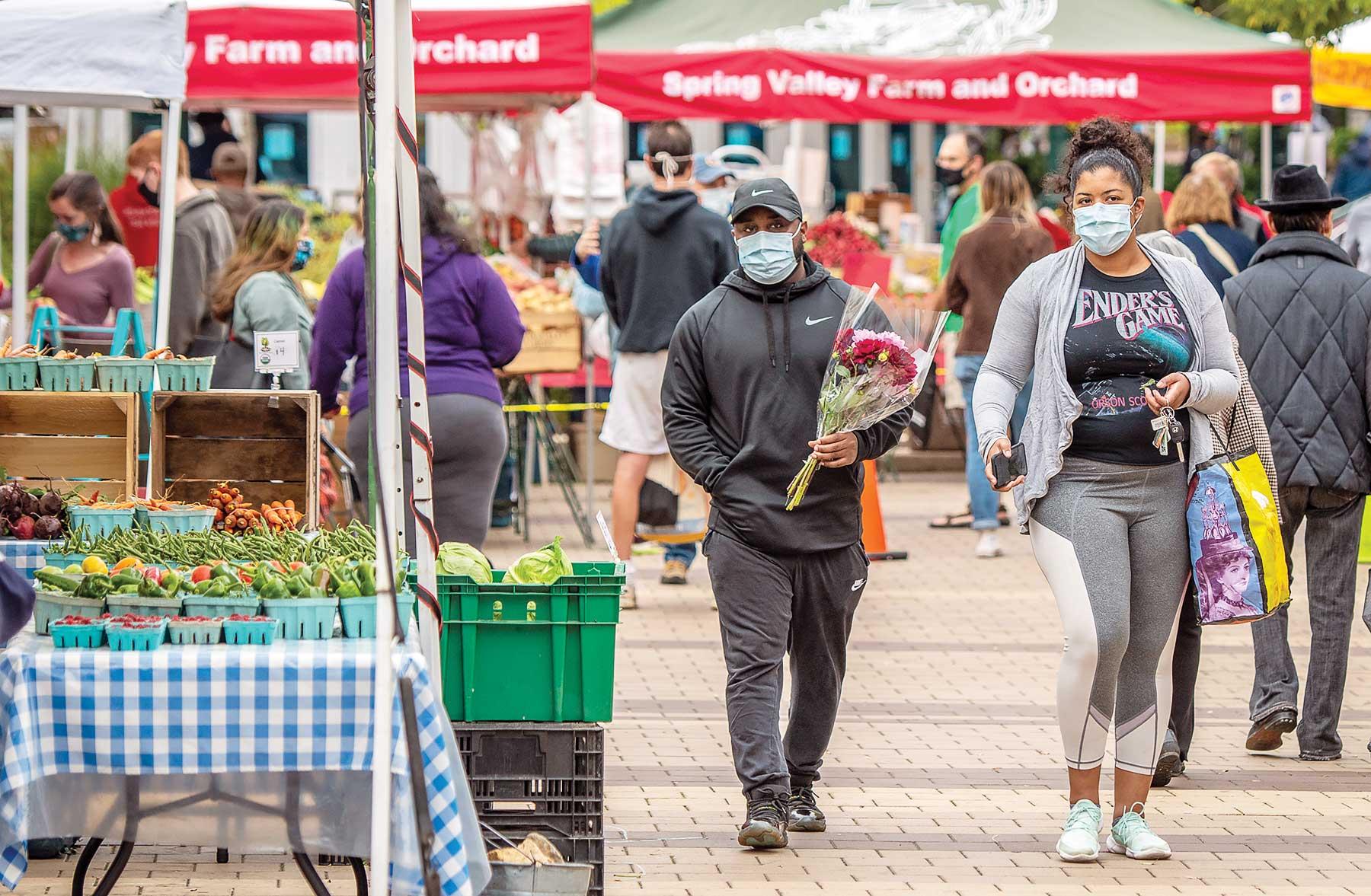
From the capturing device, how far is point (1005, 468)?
5.55 m

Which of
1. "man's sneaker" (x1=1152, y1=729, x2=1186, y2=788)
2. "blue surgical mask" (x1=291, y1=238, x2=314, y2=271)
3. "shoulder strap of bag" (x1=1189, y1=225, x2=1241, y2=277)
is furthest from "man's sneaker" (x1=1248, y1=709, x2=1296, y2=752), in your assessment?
"blue surgical mask" (x1=291, y1=238, x2=314, y2=271)

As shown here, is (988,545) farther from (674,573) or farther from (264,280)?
(264,280)

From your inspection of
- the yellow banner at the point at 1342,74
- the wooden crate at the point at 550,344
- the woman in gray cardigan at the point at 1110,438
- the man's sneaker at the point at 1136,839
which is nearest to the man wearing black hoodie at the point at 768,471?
the woman in gray cardigan at the point at 1110,438

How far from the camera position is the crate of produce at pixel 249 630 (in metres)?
4.58

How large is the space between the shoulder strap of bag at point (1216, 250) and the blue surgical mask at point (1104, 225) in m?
4.18

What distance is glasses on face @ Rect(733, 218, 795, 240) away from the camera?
5770 mm

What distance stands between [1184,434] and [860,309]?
100cm

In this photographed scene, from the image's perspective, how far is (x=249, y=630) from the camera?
4582 mm

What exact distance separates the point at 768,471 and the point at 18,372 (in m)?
2.62

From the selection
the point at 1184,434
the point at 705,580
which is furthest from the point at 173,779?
the point at 705,580

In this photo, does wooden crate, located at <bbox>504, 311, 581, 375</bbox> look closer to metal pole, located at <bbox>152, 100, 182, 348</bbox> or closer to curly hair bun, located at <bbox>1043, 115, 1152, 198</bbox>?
metal pole, located at <bbox>152, 100, 182, 348</bbox>

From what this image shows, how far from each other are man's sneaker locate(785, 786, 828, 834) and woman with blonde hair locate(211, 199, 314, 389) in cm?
355

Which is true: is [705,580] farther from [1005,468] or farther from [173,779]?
[173,779]

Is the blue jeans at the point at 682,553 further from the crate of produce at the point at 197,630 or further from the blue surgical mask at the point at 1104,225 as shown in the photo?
the crate of produce at the point at 197,630
